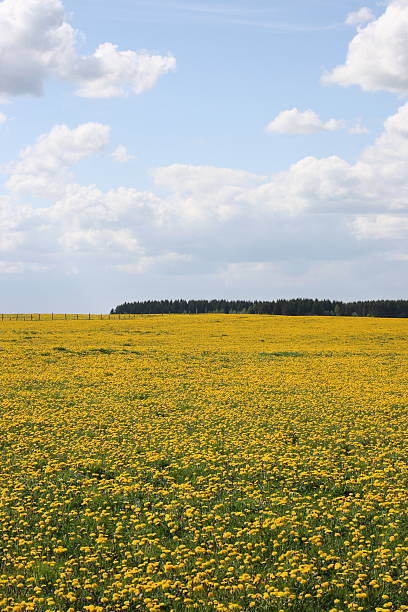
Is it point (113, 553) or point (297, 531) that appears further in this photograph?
point (297, 531)

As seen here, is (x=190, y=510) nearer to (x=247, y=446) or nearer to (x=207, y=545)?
(x=207, y=545)

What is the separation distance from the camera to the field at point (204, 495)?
28.2 ft

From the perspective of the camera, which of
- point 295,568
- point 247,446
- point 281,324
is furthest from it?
point 281,324

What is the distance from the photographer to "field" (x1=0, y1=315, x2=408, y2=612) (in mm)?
8594

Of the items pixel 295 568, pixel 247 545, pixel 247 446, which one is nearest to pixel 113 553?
pixel 247 545

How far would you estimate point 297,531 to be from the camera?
10.6 meters

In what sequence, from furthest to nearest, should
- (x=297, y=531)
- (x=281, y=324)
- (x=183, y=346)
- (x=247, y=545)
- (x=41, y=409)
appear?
1. (x=281, y=324)
2. (x=183, y=346)
3. (x=41, y=409)
4. (x=297, y=531)
5. (x=247, y=545)

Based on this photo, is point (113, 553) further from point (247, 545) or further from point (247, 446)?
point (247, 446)

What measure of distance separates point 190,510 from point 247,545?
1820 mm

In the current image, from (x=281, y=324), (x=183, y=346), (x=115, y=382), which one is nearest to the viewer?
(x=115, y=382)

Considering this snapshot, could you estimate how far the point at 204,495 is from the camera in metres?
12.4

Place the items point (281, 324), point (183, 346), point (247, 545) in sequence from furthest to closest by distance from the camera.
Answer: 1. point (281, 324)
2. point (183, 346)
3. point (247, 545)

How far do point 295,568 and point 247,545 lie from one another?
106 centimetres

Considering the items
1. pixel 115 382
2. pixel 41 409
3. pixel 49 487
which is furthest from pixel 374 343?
pixel 49 487
